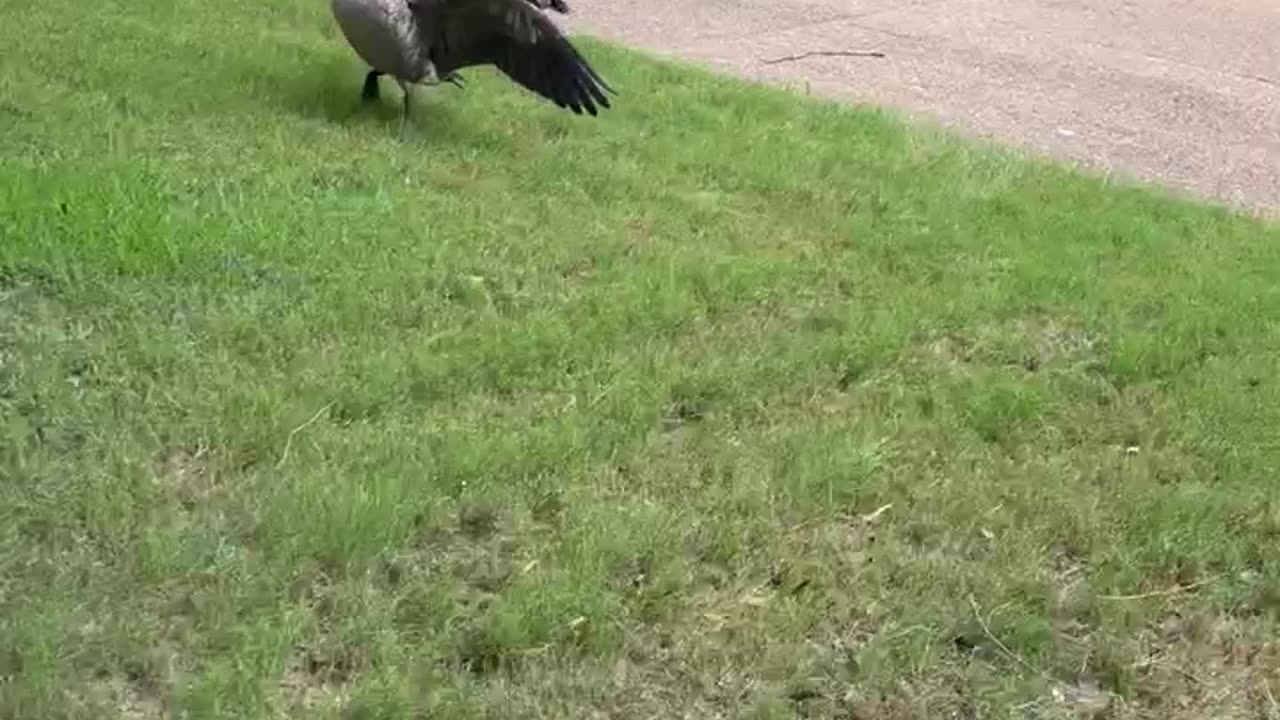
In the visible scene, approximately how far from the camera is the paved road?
768cm

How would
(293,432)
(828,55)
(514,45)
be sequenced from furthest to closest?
(828,55), (514,45), (293,432)

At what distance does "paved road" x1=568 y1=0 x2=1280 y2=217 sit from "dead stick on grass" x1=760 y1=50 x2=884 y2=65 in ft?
0.18

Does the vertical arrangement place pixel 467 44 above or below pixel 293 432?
above

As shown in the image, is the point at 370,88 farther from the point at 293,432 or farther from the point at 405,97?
the point at 293,432

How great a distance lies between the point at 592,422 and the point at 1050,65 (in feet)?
18.4

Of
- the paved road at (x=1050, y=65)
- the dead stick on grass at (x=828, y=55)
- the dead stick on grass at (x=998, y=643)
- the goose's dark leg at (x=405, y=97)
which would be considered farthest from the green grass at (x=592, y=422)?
the dead stick on grass at (x=828, y=55)

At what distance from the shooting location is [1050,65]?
9055mm

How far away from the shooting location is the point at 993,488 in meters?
4.12

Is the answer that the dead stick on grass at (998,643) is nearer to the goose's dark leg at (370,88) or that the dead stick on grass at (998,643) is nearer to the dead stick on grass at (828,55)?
the goose's dark leg at (370,88)

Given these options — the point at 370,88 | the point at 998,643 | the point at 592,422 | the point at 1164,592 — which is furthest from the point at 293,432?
the point at 370,88

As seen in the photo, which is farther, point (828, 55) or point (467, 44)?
point (828, 55)

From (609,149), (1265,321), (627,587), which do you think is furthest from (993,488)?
(609,149)

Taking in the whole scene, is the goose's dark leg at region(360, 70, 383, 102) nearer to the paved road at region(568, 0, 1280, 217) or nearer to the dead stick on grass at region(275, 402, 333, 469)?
the paved road at region(568, 0, 1280, 217)

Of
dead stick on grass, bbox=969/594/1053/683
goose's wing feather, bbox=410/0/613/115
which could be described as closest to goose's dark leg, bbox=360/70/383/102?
goose's wing feather, bbox=410/0/613/115
